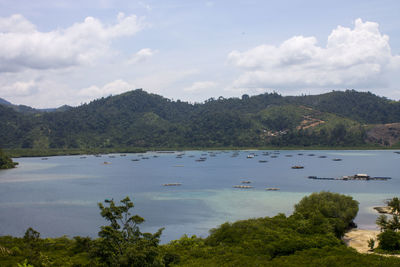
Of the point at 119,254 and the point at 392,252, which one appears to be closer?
the point at 119,254

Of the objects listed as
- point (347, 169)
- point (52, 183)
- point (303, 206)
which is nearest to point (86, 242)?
point (303, 206)

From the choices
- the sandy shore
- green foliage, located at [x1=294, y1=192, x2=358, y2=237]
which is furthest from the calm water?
the sandy shore

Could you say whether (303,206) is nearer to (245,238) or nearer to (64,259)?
(245,238)

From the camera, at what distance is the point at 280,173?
11344cm

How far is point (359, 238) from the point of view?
4228cm

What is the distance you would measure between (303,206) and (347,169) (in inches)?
3215

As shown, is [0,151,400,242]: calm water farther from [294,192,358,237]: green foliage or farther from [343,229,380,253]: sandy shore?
[343,229,380,253]: sandy shore

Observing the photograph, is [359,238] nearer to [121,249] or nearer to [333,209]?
[333,209]

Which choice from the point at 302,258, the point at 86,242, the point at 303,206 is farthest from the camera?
the point at 303,206

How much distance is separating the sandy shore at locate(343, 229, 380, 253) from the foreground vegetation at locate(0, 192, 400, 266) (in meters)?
1.68

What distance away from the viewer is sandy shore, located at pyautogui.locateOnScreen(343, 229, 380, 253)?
38784 mm

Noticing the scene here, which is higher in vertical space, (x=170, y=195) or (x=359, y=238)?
(x=359, y=238)

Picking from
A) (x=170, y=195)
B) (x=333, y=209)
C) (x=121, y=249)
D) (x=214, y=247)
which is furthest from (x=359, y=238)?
(x=170, y=195)

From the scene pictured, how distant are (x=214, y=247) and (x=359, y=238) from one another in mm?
19346
